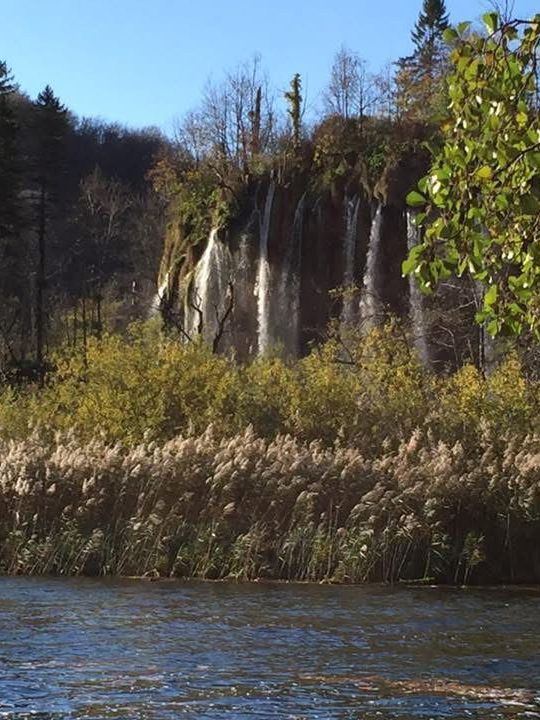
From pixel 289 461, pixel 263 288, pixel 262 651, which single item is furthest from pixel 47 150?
pixel 262 651

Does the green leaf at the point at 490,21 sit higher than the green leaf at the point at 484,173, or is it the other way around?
the green leaf at the point at 490,21

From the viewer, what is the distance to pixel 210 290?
46.0 m

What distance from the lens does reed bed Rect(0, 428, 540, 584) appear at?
16.6 m

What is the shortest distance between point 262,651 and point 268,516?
5534 mm

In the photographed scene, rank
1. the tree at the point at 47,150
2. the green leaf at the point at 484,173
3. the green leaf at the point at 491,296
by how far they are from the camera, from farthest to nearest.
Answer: the tree at the point at 47,150 → the green leaf at the point at 491,296 → the green leaf at the point at 484,173

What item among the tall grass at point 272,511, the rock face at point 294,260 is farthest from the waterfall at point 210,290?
the tall grass at point 272,511

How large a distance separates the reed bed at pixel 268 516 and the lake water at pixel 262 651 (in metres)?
0.73

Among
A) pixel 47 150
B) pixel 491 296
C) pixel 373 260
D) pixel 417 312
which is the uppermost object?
pixel 47 150

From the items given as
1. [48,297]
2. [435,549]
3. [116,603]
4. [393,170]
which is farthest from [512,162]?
[48,297]

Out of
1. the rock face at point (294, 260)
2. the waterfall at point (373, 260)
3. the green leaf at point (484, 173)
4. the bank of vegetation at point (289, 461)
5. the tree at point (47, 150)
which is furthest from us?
the tree at point (47, 150)

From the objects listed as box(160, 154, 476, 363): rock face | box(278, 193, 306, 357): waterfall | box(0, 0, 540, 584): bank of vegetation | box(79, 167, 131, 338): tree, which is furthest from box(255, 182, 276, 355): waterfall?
box(79, 167, 131, 338): tree

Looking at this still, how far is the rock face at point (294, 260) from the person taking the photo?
43.5m

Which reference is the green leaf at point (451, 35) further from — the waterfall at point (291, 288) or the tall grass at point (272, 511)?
the waterfall at point (291, 288)

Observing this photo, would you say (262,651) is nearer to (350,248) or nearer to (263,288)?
(350,248)
